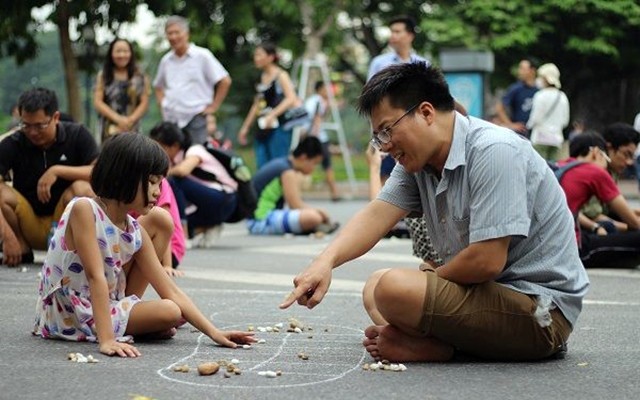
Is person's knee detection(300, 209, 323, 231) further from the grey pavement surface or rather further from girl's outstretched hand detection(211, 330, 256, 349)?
girl's outstretched hand detection(211, 330, 256, 349)

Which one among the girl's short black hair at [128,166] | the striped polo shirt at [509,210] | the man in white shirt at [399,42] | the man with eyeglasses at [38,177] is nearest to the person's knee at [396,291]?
the striped polo shirt at [509,210]

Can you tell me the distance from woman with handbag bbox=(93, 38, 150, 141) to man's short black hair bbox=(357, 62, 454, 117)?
24.2 ft

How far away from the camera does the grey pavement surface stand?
14.7ft

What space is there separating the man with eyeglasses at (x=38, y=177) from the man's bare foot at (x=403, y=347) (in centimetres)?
386

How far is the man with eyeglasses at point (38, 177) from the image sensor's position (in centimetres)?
850

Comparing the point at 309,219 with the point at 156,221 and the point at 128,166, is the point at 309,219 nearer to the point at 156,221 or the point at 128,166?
the point at 156,221

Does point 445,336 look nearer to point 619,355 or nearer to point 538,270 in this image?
point 538,270

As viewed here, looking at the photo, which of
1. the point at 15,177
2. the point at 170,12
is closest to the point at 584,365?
the point at 15,177

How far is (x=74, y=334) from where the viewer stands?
5547mm

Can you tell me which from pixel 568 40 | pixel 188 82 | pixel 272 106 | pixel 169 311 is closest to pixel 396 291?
pixel 169 311

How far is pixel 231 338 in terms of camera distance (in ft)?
17.9

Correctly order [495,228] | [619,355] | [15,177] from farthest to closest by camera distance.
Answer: [15,177] → [619,355] → [495,228]

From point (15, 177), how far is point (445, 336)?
15.4ft

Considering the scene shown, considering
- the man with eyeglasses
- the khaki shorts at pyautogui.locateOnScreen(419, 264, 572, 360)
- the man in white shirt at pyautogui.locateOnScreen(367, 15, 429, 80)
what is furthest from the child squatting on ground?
the man in white shirt at pyautogui.locateOnScreen(367, 15, 429, 80)
